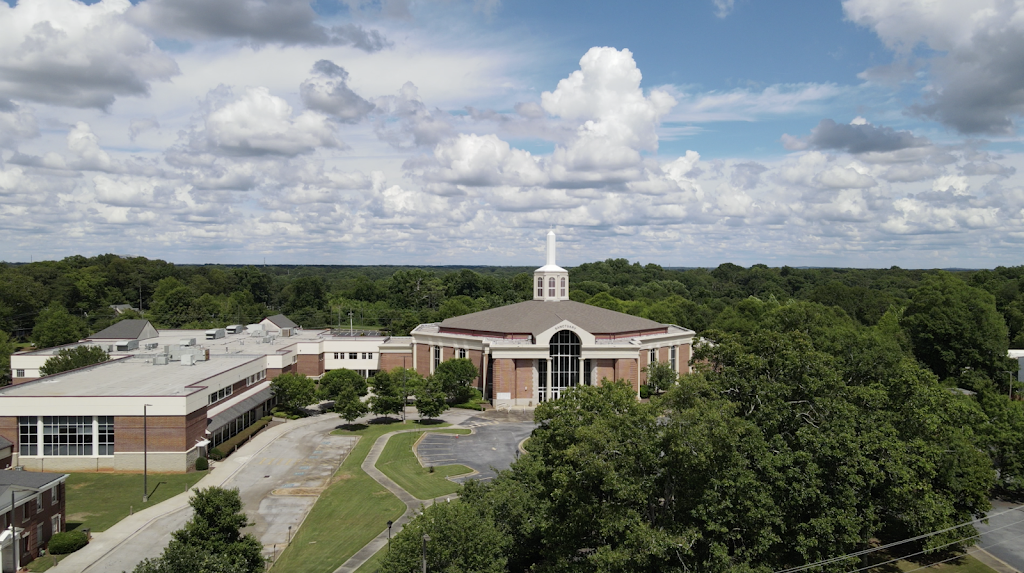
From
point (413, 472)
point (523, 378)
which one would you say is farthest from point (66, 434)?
point (523, 378)

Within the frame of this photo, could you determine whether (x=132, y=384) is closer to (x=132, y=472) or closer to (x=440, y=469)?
(x=132, y=472)

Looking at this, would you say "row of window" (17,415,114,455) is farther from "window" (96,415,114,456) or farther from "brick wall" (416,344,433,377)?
"brick wall" (416,344,433,377)

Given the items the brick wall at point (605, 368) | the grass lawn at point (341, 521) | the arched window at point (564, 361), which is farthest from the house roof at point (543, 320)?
the grass lawn at point (341, 521)

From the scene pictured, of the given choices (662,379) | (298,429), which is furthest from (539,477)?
(662,379)

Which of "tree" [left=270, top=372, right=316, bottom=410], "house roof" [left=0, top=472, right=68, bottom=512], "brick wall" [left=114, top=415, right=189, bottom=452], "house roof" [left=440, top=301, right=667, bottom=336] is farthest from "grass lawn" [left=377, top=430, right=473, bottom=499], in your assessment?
"house roof" [left=440, top=301, right=667, bottom=336]

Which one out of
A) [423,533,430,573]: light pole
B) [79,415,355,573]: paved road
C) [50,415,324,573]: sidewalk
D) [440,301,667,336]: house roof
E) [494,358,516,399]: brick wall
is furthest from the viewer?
[440,301,667,336]: house roof
